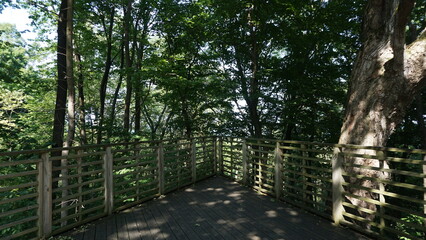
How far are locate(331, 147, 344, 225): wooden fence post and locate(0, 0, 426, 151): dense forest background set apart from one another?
155 inches

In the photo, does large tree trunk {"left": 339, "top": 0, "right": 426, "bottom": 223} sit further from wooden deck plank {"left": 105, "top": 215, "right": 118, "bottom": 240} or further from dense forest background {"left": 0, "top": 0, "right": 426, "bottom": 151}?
wooden deck plank {"left": 105, "top": 215, "right": 118, "bottom": 240}

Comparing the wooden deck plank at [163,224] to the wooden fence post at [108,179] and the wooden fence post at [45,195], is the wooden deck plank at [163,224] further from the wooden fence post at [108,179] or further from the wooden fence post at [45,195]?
the wooden fence post at [45,195]

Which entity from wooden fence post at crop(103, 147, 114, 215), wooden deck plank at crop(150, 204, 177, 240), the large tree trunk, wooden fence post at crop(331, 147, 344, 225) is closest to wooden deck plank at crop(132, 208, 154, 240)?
wooden deck plank at crop(150, 204, 177, 240)

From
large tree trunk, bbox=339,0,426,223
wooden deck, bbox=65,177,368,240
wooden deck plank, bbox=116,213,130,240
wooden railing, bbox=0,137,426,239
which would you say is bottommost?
wooden deck, bbox=65,177,368,240

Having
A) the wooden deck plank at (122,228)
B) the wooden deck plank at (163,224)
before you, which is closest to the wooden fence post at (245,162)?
the wooden deck plank at (163,224)

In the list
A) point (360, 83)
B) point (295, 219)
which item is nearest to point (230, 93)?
point (360, 83)

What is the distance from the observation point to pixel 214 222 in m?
3.40

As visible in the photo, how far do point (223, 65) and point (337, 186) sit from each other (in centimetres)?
629

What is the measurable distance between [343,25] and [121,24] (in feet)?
26.7

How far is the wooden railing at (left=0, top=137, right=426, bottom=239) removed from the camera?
262 cm

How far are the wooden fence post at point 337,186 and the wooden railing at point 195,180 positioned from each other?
1 cm

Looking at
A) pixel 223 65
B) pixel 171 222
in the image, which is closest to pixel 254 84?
pixel 223 65

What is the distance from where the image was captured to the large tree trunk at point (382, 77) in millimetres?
3389

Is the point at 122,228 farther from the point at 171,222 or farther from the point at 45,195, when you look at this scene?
the point at 45,195
